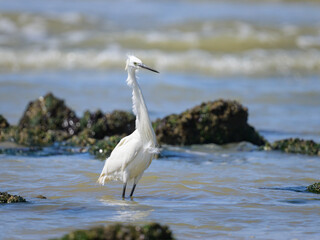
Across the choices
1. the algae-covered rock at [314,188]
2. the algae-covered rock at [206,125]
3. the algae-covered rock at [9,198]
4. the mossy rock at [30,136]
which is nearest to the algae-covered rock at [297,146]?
the algae-covered rock at [206,125]

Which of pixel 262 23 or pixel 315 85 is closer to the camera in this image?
pixel 315 85

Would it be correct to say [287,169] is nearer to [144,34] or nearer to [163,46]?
[163,46]

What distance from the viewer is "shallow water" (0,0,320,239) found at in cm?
575

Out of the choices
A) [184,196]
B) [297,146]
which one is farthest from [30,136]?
[297,146]

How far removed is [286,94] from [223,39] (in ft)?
28.7

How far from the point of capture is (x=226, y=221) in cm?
559

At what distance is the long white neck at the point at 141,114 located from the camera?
631 cm

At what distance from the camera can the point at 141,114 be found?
20.9 ft

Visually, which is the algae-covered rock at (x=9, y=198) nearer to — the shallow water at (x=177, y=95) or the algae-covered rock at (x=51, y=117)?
the shallow water at (x=177, y=95)

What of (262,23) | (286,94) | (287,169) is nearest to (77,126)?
(287,169)

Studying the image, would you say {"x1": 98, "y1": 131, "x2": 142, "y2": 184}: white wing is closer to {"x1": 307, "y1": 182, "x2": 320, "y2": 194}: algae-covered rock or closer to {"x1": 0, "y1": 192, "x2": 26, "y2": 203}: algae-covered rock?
{"x1": 0, "y1": 192, "x2": 26, "y2": 203}: algae-covered rock

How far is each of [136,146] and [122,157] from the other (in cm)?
20

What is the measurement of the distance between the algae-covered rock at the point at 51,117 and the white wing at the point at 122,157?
3.59 meters

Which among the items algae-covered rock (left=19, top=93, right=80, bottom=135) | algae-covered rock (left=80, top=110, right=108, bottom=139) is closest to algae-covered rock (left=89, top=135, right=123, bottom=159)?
algae-covered rock (left=80, top=110, right=108, bottom=139)
